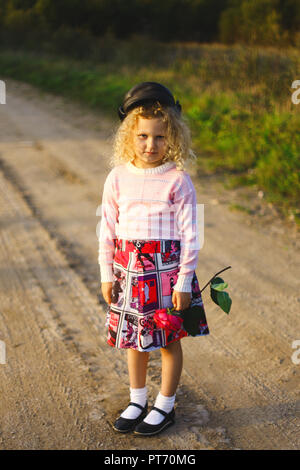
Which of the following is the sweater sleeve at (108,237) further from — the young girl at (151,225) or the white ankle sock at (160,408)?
the white ankle sock at (160,408)

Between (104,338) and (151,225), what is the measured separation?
119cm

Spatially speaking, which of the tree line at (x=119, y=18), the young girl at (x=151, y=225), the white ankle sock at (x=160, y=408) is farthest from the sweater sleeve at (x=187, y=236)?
the tree line at (x=119, y=18)

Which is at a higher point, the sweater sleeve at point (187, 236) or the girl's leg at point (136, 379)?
the sweater sleeve at point (187, 236)

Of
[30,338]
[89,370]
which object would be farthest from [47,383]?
[30,338]

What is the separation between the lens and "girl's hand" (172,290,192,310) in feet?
7.29

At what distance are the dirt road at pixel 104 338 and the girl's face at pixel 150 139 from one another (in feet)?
4.03

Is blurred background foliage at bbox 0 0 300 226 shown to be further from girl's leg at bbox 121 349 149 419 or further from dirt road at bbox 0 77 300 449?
girl's leg at bbox 121 349 149 419

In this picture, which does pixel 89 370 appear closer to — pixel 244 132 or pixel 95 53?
pixel 244 132

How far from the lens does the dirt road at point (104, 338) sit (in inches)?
94.7

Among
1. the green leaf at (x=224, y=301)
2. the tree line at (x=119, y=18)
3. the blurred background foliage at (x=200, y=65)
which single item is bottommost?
the green leaf at (x=224, y=301)

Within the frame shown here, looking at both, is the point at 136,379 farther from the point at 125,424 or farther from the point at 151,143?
the point at 151,143

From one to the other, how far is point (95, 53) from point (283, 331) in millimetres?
16819

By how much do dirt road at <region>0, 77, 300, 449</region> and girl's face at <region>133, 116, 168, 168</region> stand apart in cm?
Answer: 123

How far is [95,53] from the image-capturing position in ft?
60.1
